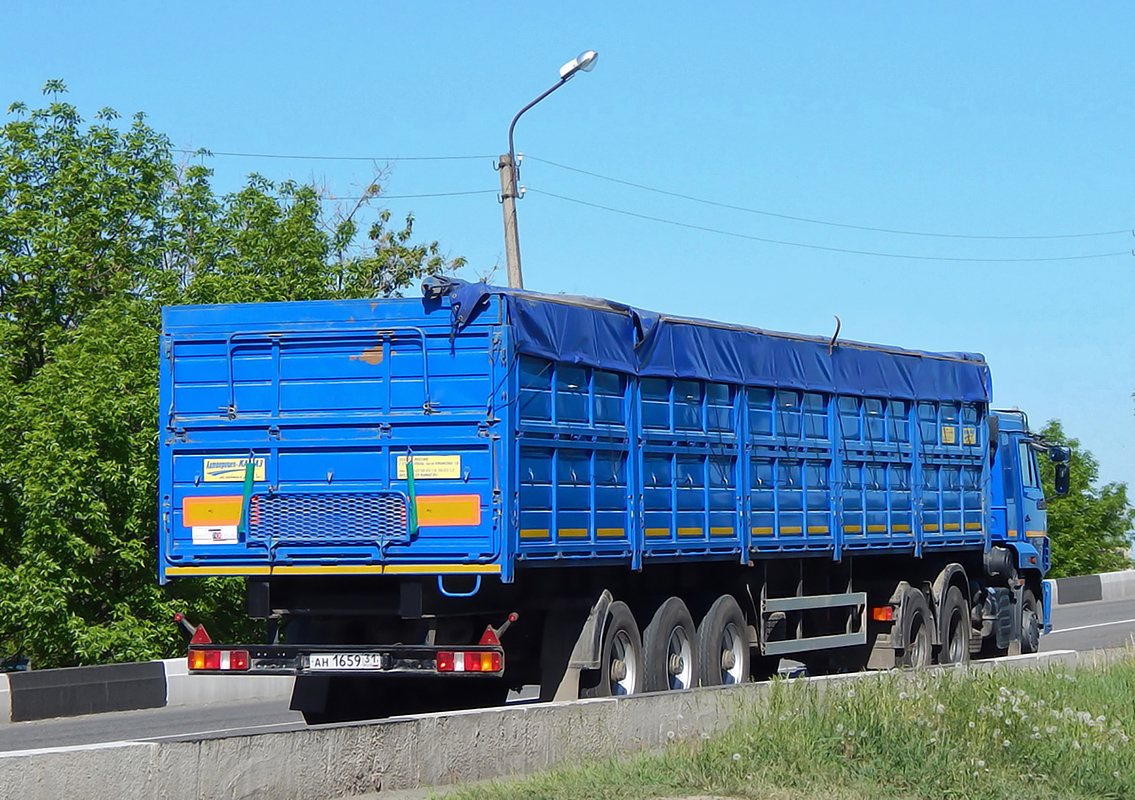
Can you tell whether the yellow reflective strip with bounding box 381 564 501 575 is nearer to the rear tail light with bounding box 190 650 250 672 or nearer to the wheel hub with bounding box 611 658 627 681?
the rear tail light with bounding box 190 650 250 672

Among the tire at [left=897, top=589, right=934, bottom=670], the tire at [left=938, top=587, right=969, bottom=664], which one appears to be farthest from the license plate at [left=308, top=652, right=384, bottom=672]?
the tire at [left=938, top=587, right=969, bottom=664]

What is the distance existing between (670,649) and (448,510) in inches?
120

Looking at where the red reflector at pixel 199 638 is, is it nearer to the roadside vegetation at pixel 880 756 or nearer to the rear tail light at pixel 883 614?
the roadside vegetation at pixel 880 756

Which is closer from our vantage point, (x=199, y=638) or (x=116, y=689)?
(x=199, y=638)

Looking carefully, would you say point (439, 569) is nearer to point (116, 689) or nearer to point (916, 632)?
point (116, 689)

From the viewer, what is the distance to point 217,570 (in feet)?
40.0

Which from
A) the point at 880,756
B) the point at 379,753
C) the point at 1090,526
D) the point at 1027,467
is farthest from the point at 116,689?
the point at 1090,526

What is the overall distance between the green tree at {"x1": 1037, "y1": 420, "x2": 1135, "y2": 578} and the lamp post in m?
28.3

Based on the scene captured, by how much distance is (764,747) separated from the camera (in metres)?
9.37

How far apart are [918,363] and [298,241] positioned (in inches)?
493

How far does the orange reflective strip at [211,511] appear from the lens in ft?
40.0

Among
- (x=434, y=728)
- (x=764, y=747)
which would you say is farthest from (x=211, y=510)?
(x=764, y=747)

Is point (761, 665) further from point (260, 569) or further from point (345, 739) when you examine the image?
point (345, 739)

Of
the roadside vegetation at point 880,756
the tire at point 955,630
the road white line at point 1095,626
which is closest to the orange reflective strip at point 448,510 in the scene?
the roadside vegetation at point 880,756
